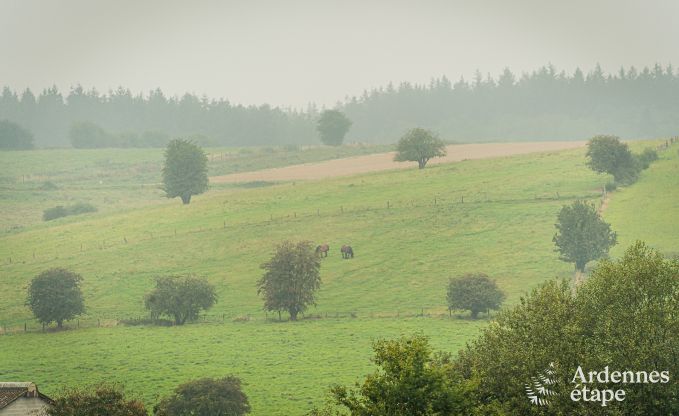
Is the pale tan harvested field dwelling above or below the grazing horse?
above

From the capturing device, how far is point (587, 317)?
4444cm

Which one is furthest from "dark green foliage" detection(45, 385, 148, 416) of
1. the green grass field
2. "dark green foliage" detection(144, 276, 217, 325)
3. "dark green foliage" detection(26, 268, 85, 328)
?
"dark green foliage" detection(26, 268, 85, 328)

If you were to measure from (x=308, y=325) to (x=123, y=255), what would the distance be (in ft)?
132

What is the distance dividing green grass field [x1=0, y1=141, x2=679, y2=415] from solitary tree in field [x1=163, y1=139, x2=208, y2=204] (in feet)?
8.30

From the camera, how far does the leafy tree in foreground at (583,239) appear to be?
3856 inches

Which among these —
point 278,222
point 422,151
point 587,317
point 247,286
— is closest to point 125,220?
point 278,222

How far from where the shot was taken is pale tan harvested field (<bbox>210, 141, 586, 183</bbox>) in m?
175

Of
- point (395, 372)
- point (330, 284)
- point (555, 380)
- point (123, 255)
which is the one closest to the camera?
point (395, 372)

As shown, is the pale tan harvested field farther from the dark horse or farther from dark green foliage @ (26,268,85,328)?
dark green foliage @ (26,268,85,328)

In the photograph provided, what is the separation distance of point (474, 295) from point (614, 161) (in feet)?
147

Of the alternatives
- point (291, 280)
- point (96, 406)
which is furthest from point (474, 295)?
point (96, 406)

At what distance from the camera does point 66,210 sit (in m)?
161

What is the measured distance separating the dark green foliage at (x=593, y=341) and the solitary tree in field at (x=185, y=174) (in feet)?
367

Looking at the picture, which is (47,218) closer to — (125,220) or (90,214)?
(90,214)
